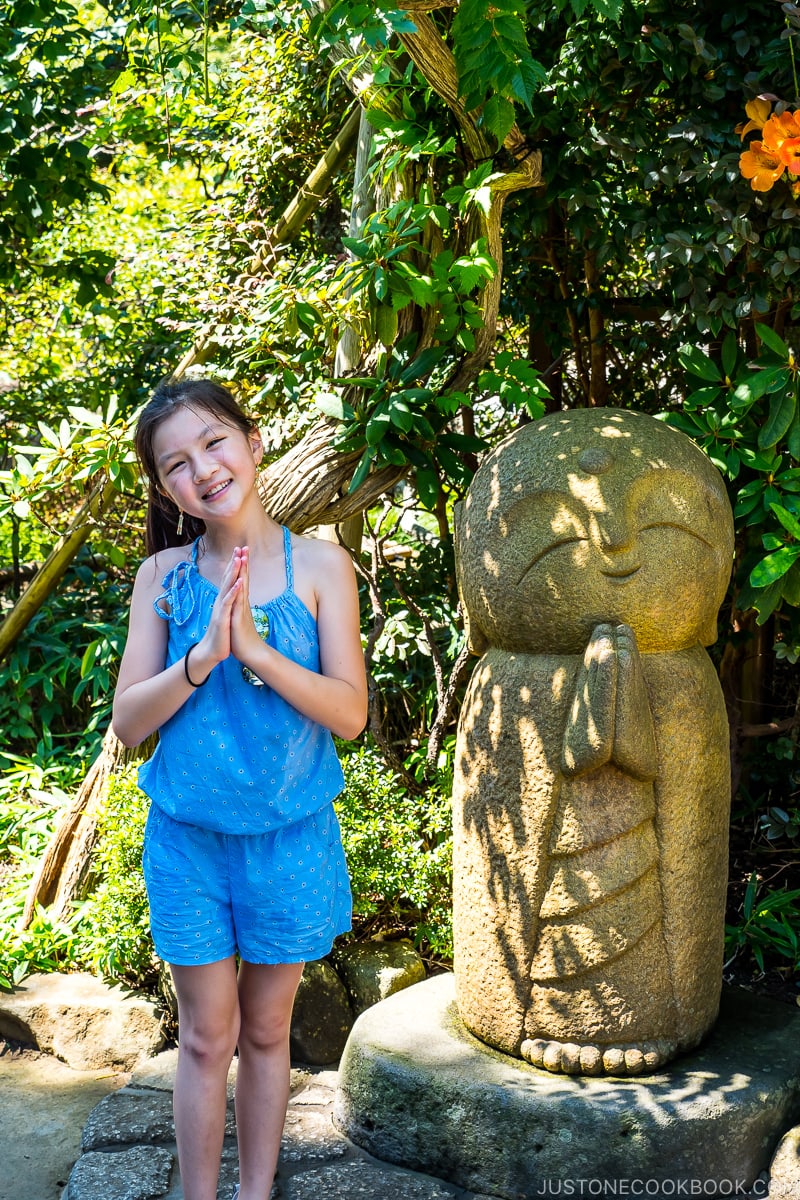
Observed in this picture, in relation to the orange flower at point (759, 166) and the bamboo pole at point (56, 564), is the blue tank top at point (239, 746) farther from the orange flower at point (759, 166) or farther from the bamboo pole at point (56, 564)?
the bamboo pole at point (56, 564)

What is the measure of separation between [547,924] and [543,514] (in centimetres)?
94

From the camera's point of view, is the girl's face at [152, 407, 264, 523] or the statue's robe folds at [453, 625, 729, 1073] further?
the statue's robe folds at [453, 625, 729, 1073]

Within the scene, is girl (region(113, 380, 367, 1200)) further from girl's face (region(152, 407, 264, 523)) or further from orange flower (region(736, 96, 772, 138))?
orange flower (region(736, 96, 772, 138))

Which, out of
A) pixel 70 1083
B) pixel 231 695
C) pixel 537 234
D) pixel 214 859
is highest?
pixel 537 234

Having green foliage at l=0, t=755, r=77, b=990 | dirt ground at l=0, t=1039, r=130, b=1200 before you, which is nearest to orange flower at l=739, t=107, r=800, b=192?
dirt ground at l=0, t=1039, r=130, b=1200

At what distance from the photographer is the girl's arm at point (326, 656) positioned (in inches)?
77.5

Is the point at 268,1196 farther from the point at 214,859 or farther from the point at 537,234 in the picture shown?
the point at 537,234

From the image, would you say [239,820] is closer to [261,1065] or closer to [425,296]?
[261,1065]

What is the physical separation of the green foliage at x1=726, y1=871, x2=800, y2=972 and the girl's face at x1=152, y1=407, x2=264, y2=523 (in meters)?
2.22

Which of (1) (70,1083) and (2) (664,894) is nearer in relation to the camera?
(2) (664,894)

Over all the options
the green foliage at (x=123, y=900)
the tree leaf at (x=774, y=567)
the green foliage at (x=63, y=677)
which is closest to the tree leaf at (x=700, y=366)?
the tree leaf at (x=774, y=567)

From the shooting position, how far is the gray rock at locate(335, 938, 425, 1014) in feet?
11.0

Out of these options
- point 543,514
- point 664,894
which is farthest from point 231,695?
point 664,894

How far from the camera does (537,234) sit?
373 cm
